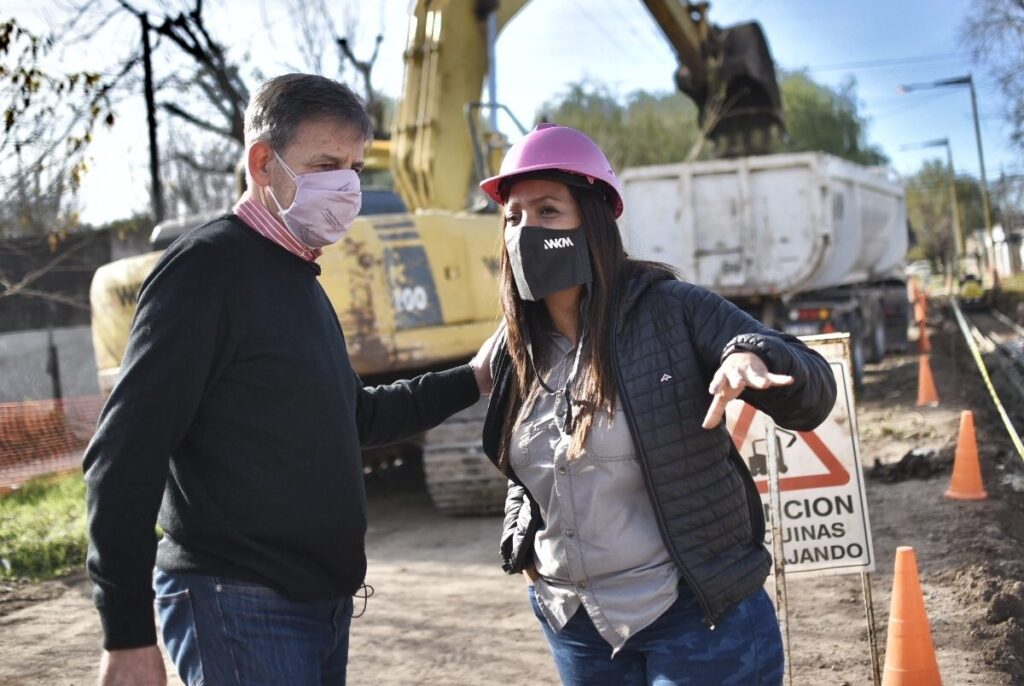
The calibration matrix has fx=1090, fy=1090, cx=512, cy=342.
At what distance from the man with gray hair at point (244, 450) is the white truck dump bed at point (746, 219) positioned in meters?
11.2

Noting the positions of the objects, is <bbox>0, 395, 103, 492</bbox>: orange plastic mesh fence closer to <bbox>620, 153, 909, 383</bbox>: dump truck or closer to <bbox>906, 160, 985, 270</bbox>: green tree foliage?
<bbox>620, 153, 909, 383</bbox>: dump truck

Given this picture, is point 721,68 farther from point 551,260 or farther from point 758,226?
point 551,260

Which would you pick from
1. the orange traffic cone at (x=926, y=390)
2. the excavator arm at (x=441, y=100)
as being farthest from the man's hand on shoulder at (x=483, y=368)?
the orange traffic cone at (x=926, y=390)

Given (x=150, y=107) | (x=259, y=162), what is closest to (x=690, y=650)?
(x=259, y=162)

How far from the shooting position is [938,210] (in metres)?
73.1

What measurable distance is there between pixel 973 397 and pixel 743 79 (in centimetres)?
557

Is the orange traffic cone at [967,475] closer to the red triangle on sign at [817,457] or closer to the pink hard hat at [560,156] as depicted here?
the red triangle on sign at [817,457]

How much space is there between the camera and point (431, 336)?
774 centimetres

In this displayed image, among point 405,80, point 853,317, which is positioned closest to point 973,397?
point 853,317

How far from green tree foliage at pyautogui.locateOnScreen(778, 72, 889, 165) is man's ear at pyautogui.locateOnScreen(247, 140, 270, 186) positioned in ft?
165

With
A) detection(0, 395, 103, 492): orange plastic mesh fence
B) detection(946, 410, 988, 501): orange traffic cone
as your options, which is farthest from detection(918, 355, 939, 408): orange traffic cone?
detection(0, 395, 103, 492): orange plastic mesh fence

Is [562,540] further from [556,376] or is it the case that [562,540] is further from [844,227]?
[844,227]

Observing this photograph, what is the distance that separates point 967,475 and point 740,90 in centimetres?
926

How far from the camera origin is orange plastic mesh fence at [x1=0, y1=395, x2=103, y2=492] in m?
11.7
